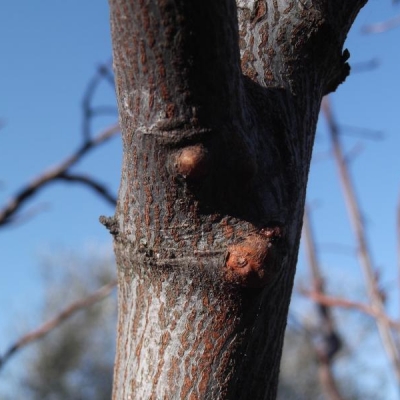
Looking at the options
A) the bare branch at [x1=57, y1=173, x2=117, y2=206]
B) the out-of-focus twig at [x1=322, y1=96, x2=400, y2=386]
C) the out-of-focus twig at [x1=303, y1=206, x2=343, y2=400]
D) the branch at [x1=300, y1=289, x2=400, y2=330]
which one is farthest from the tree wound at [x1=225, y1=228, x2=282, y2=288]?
the out-of-focus twig at [x1=303, y1=206, x2=343, y2=400]

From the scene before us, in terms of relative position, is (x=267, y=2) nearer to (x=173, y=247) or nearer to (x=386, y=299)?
(x=173, y=247)

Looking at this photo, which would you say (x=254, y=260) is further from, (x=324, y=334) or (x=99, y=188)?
(x=324, y=334)

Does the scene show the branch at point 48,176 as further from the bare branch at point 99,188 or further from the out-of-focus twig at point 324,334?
the out-of-focus twig at point 324,334

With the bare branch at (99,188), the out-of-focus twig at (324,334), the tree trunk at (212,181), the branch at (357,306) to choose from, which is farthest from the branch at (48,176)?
the out-of-focus twig at (324,334)

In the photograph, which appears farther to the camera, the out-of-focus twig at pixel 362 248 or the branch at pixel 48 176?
the out-of-focus twig at pixel 362 248


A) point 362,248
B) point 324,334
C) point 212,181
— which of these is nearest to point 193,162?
point 212,181

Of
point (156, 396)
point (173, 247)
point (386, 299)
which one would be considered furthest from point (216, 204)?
point (386, 299)

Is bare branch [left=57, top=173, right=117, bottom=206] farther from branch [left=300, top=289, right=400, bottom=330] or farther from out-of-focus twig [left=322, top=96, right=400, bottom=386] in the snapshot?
out-of-focus twig [left=322, top=96, right=400, bottom=386]

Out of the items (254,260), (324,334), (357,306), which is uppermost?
(324,334)
